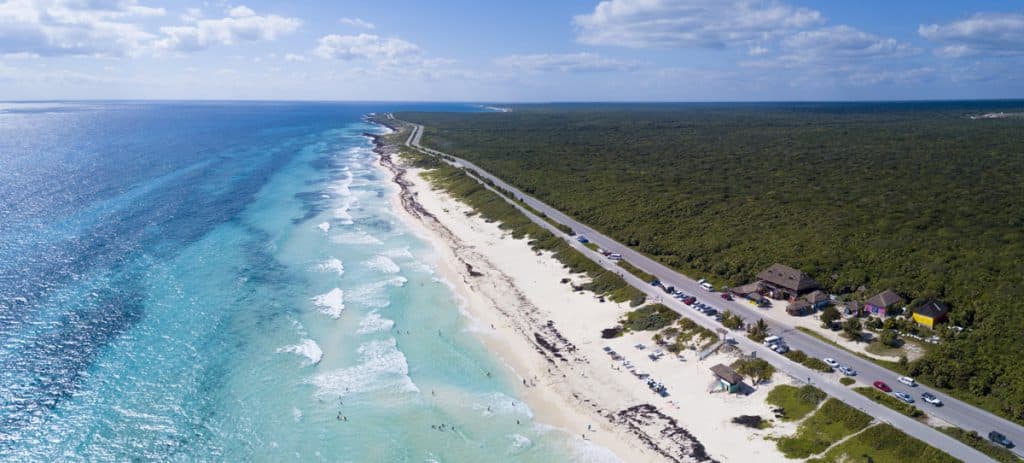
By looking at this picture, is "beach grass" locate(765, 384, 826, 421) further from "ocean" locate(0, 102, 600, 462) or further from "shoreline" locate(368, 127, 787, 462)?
"ocean" locate(0, 102, 600, 462)

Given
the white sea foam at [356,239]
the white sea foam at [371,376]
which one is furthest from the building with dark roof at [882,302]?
the white sea foam at [356,239]

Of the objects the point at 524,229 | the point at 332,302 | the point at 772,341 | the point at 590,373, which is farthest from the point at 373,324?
the point at 524,229

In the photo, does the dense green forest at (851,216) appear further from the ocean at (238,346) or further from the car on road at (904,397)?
the ocean at (238,346)

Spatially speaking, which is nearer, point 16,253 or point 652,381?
point 652,381

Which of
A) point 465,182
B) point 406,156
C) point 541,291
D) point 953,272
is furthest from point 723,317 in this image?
point 406,156

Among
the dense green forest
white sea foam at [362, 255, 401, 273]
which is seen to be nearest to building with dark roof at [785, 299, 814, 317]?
the dense green forest

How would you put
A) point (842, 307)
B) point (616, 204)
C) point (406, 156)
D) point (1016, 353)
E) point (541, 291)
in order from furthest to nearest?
1. point (406, 156)
2. point (616, 204)
3. point (541, 291)
4. point (842, 307)
5. point (1016, 353)

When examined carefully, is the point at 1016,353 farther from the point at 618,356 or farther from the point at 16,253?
the point at 16,253
